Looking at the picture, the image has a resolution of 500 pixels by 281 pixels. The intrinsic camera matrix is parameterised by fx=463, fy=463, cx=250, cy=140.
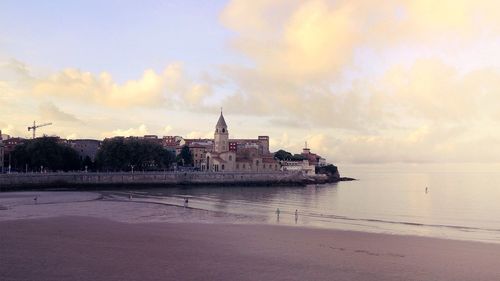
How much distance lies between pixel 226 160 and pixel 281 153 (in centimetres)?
5130

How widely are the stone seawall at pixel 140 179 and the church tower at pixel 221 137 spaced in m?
15.0

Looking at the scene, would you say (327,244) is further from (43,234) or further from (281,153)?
(281,153)

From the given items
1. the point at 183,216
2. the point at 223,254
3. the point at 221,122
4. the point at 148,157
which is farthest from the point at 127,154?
the point at 223,254

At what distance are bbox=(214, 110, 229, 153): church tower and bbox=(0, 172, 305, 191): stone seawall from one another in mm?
14992

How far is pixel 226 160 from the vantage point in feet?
390

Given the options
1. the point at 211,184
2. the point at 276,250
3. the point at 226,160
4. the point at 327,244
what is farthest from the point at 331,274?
the point at 226,160

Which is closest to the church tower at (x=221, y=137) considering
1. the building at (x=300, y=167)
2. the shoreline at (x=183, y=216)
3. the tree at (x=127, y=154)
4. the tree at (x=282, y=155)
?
the tree at (x=127, y=154)

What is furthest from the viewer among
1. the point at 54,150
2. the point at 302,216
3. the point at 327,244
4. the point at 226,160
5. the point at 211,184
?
the point at 226,160

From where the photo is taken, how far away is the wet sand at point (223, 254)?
58.8 feet

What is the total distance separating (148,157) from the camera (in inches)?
4006

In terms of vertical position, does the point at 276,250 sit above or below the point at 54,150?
below

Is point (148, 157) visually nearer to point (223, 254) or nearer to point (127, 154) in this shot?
point (127, 154)

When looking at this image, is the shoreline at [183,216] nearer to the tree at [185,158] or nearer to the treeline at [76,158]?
the treeline at [76,158]

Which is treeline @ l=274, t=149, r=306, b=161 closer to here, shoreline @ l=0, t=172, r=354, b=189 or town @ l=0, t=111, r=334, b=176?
town @ l=0, t=111, r=334, b=176
